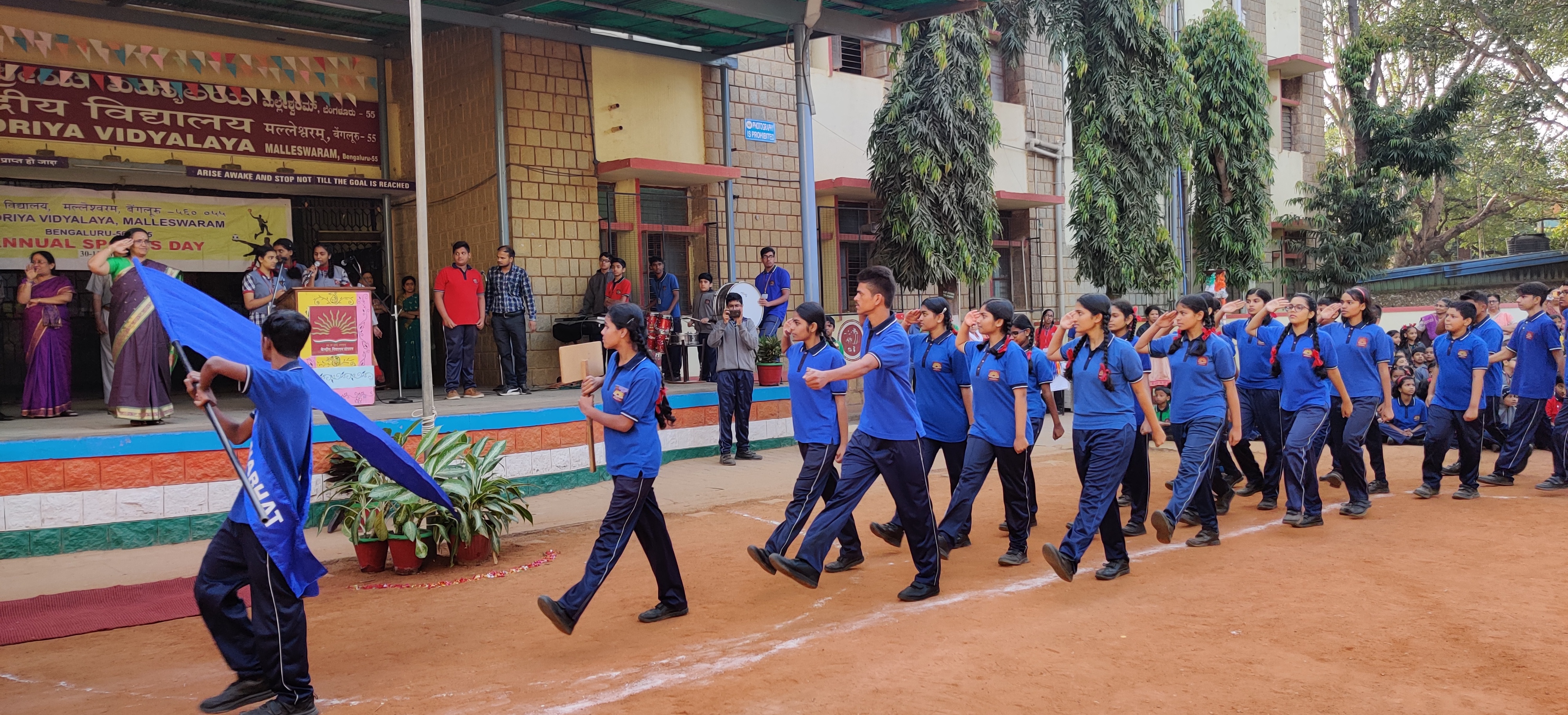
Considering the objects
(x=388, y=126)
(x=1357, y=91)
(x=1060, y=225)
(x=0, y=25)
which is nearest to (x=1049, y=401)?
(x=388, y=126)

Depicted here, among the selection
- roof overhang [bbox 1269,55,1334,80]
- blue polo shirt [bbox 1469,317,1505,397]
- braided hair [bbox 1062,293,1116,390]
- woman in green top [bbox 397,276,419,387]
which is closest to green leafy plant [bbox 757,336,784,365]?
woman in green top [bbox 397,276,419,387]

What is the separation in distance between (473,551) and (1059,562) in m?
4.02

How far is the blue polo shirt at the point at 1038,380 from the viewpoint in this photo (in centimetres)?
873

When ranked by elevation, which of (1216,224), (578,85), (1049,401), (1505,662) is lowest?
(1505,662)

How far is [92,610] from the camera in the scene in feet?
21.6

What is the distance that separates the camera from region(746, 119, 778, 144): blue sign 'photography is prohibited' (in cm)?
1599

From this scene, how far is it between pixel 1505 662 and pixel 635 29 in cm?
1200

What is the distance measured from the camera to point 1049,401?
8.77 m

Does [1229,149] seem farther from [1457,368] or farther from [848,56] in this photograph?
[1457,368]

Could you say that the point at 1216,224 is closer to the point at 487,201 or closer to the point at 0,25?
the point at 487,201

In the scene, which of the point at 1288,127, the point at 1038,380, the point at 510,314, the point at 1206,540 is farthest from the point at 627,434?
the point at 1288,127

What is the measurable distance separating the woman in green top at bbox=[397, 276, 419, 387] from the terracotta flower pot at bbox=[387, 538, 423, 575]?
6.71 metres

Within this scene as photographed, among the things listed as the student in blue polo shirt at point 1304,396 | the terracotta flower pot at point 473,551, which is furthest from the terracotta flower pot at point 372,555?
the student in blue polo shirt at point 1304,396

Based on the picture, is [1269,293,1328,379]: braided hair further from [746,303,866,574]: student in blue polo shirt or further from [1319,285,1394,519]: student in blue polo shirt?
[746,303,866,574]: student in blue polo shirt
